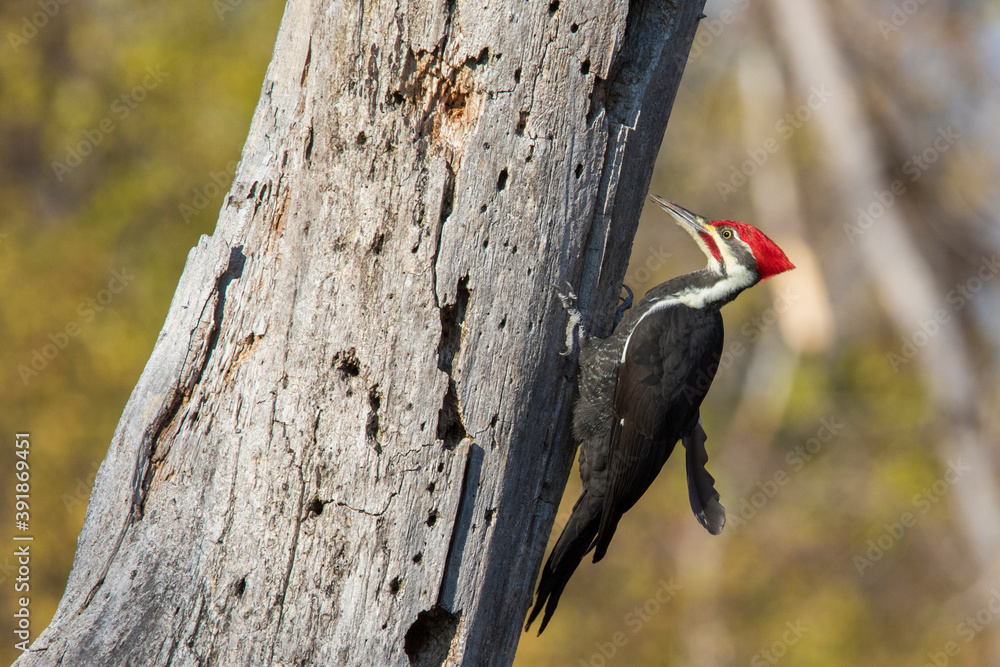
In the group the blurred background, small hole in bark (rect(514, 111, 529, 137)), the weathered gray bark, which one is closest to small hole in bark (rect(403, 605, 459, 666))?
the weathered gray bark

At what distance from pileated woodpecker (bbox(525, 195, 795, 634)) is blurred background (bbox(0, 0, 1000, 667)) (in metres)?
4.96

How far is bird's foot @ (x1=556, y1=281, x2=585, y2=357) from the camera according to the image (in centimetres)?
266

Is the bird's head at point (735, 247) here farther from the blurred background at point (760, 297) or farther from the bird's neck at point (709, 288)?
the blurred background at point (760, 297)

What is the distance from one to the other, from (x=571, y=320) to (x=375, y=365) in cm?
67

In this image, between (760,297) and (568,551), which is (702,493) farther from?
(760,297)

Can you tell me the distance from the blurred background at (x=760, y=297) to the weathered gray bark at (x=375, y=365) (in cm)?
650

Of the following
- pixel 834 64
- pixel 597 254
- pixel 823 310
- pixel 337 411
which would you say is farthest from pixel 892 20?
pixel 337 411

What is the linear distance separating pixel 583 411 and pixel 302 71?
1.53 metres

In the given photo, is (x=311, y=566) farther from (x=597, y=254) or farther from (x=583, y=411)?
(x=597, y=254)

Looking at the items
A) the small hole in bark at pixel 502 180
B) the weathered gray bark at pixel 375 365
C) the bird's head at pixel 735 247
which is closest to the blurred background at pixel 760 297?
the bird's head at pixel 735 247

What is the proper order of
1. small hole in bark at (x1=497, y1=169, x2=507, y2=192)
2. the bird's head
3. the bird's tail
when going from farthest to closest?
the bird's head, the bird's tail, small hole in bark at (x1=497, y1=169, x2=507, y2=192)

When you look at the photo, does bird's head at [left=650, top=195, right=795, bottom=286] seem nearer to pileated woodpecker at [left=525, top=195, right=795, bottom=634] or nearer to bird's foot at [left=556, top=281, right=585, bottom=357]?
pileated woodpecker at [left=525, top=195, right=795, bottom=634]

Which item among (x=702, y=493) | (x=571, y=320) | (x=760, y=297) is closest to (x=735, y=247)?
(x=702, y=493)

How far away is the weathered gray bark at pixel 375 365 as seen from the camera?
7.93 feet
